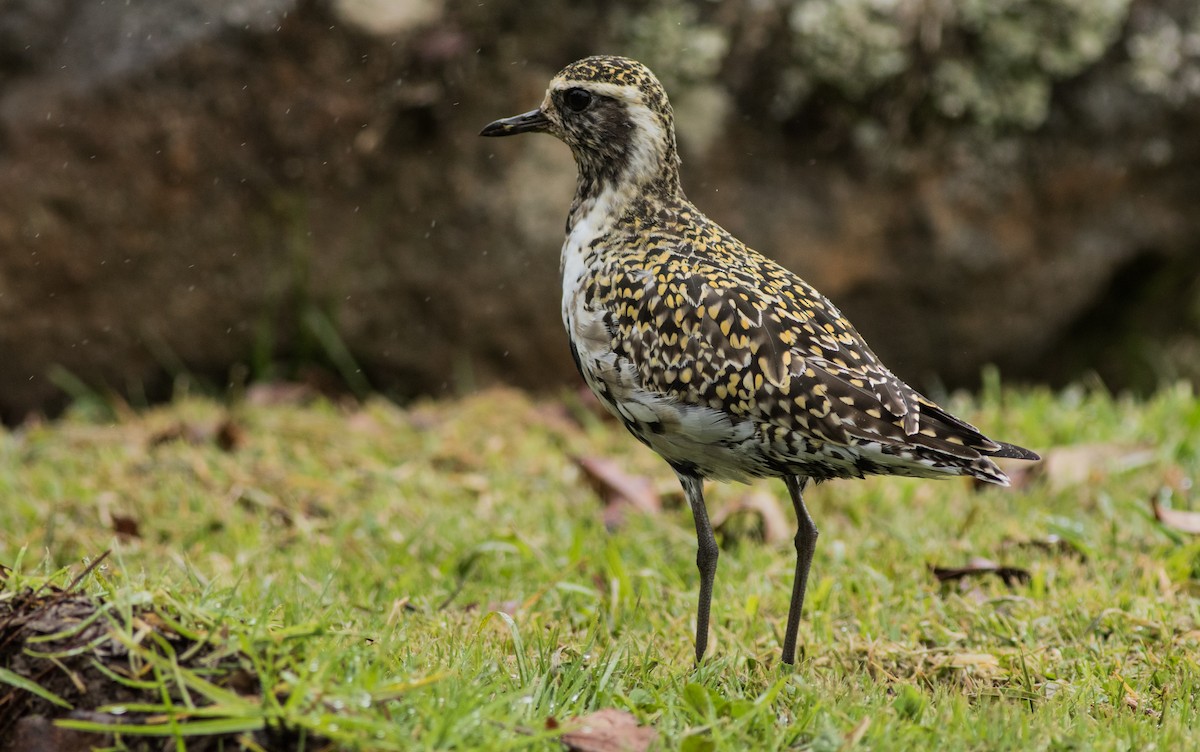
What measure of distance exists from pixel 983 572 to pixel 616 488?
1.73 m

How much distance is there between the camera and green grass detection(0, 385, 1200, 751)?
309cm

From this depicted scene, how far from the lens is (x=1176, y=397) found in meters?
6.82

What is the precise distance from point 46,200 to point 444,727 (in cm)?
544

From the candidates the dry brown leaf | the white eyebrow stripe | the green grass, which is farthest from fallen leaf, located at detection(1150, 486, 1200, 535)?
the dry brown leaf

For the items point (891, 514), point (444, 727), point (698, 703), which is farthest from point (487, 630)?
point (891, 514)

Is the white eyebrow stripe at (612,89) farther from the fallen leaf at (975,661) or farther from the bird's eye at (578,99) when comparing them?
the fallen leaf at (975,661)

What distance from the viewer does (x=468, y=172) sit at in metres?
7.51

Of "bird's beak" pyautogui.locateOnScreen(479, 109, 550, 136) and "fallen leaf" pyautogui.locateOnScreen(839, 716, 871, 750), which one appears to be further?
"bird's beak" pyautogui.locateOnScreen(479, 109, 550, 136)

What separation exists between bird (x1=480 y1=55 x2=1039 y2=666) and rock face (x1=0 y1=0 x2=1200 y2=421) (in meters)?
2.92

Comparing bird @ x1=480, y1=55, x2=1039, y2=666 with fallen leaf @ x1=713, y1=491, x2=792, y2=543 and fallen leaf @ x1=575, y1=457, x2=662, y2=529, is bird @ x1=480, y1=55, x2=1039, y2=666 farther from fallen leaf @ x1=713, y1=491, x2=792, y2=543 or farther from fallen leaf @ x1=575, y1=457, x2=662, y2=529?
fallen leaf @ x1=575, y1=457, x2=662, y2=529

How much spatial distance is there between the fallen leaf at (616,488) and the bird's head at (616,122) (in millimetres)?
1610

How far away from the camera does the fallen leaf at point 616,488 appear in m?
5.74

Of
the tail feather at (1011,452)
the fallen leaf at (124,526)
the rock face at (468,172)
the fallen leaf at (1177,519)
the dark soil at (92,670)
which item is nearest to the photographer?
the dark soil at (92,670)

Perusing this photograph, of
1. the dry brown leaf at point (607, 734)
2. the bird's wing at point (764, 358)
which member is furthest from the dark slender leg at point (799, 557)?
the dry brown leaf at point (607, 734)
